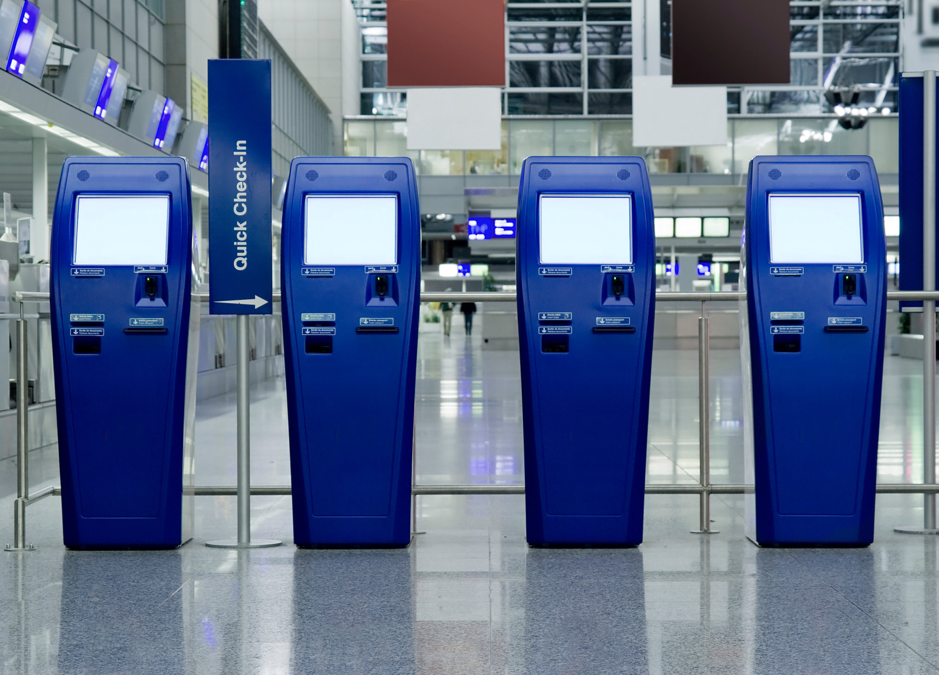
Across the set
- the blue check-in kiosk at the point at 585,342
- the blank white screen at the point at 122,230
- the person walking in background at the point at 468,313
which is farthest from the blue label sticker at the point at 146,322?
the person walking in background at the point at 468,313

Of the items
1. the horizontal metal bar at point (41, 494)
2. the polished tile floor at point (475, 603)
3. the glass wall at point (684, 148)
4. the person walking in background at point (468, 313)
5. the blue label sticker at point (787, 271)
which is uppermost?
the glass wall at point (684, 148)

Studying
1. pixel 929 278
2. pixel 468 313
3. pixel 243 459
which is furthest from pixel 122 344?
pixel 468 313

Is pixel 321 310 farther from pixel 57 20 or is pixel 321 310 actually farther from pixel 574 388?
pixel 57 20

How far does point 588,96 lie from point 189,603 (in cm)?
2835

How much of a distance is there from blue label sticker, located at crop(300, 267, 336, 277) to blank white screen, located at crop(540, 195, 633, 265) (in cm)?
83

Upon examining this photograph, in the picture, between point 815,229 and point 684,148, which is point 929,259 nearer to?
point 815,229

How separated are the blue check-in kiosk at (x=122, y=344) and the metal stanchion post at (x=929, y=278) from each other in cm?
313

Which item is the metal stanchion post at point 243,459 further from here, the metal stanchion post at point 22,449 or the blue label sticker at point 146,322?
the metal stanchion post at point 22,449

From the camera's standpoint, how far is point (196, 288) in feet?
14.1

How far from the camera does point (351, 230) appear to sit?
4.13 metres

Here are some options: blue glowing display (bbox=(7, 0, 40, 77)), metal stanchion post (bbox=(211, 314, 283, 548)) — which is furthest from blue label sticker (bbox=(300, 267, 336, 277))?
blue glowing display (bbox=(7, 0, 40, 77))

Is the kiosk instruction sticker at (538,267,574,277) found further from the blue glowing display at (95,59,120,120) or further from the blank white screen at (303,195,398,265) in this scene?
the blue glowing display at (95,59,120,120)

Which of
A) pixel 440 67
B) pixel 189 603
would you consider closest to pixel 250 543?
pixel 189 603

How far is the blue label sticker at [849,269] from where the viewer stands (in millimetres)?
4098
